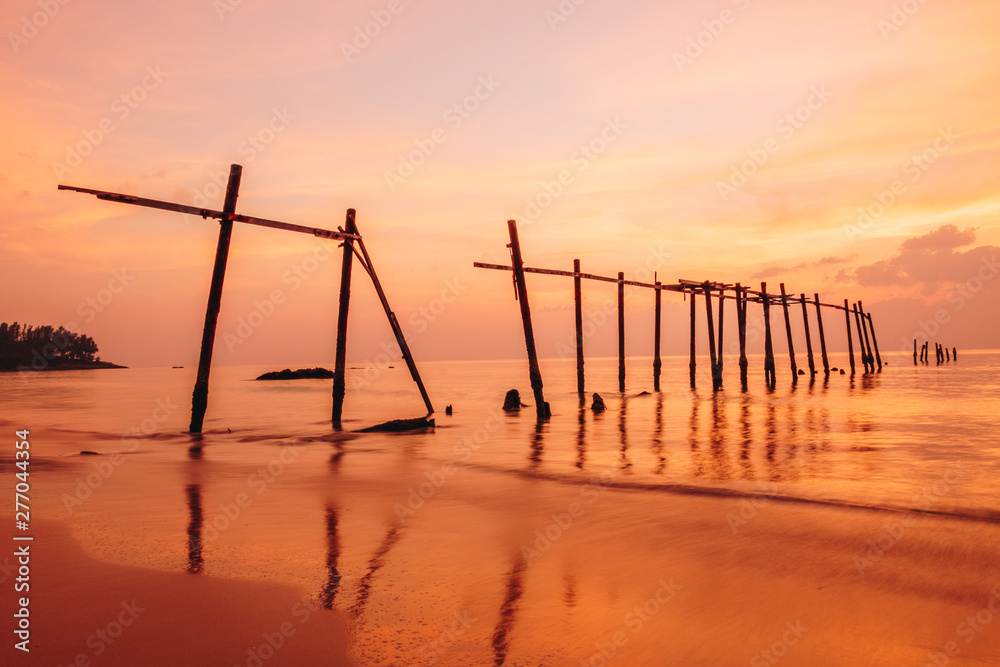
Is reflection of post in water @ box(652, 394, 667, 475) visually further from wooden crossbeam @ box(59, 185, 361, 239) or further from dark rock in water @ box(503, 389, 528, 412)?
wooden crossbeam @ box(59, 185, 361, 239)

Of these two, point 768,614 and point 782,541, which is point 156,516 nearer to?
point 768,614

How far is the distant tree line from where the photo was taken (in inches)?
3787

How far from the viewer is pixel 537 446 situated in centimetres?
1404

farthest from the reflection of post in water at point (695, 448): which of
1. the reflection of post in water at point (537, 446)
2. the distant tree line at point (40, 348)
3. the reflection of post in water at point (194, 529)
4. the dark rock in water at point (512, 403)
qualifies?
the distant tree line at point (40, 348)

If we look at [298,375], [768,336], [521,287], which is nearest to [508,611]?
Result: [521,287]

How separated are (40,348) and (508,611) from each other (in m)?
124

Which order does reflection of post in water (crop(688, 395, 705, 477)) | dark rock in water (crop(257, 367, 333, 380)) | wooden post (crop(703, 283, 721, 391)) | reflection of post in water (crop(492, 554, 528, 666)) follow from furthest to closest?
dark rock in water (crop(257, 367, 333, 380)) → wooden post (crop(703, 283, 721, 391)) → reflection of post in water (crop(688, 395, 705, 477)) → reflection of post in water (crop(492, 554, 528, 666))

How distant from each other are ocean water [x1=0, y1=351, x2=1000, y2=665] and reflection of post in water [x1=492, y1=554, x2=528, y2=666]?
20 millimetres

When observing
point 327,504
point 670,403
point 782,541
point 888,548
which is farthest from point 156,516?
point 670,403

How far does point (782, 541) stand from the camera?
592cm

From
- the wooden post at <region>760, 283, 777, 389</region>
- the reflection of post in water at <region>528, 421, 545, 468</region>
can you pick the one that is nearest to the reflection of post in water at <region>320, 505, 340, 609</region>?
the reflection of post in water at <region>528, 421, 545, 468</region>

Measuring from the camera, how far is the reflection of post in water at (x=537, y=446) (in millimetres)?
11773

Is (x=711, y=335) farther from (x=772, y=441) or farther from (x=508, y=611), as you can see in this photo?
(x=508, y=611)

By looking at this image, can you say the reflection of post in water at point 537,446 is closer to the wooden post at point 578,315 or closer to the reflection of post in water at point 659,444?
the reflection of post in water at point 659,444
